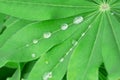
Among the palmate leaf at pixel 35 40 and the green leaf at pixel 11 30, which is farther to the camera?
the green leaf at pixel 11 30

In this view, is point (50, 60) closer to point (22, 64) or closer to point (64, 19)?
point (64, 19)

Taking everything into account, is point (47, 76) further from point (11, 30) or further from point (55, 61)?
point (11, 30)

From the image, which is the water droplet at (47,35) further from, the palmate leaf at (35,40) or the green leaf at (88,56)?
the green leaf at (88,56)

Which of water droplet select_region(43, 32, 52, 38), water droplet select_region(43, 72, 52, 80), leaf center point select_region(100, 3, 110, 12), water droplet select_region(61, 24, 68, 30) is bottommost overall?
water droplet select_region(43, 72, 52, 80)

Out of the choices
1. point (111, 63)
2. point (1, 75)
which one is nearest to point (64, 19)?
point (111, 63)

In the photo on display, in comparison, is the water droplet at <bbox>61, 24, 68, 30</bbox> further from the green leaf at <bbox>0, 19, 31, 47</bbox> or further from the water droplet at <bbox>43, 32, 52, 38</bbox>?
the green leaf at <bbox>0, 19, 31, 47</bbox>

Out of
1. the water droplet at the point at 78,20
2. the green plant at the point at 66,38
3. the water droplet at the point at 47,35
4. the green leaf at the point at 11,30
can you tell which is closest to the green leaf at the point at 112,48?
the green plant at the point at 66,38

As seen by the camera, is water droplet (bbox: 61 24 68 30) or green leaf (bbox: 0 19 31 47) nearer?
water droplet (bbox: 61 24 68 30)

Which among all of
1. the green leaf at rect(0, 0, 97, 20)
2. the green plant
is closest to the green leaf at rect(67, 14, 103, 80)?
the green plant
